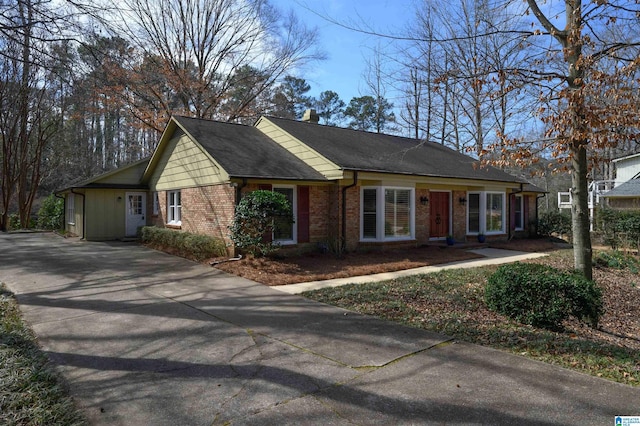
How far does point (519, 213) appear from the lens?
20.0 m

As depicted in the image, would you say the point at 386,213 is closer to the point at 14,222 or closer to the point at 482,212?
the point at 482,212

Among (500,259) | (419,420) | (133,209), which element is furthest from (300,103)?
(419,420)

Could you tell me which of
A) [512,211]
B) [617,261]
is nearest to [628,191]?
[512,211]

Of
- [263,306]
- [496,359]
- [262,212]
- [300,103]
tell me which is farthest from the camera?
[300,103]

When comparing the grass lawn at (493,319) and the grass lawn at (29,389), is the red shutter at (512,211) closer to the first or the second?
the grass lawn at (493,319)

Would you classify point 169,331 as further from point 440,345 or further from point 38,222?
point 38,222

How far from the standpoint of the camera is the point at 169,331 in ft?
18.2

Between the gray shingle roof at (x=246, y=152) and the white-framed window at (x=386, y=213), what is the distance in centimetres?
194

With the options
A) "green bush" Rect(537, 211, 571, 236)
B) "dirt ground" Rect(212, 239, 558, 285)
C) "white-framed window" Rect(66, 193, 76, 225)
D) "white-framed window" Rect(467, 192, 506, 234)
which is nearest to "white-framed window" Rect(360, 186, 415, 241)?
"dirt ground" Rect(212, 239, 558, 285)

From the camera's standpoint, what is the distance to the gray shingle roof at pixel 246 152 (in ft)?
39.7

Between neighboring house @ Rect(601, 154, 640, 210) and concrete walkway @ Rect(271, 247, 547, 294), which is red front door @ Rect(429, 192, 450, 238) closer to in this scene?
concrete walkway @ Rect(271, 247, 547, 294)

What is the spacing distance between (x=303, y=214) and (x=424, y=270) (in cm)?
422

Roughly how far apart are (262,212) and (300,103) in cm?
2861

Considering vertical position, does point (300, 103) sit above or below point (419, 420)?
above
